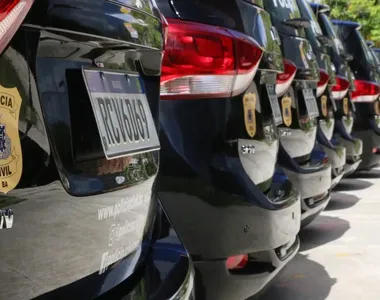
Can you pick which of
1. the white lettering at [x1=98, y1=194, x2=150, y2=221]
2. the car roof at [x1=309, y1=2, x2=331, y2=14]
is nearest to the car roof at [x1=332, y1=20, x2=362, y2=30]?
the car roof at [x1=309, y1=2, x2=331, y2=14]

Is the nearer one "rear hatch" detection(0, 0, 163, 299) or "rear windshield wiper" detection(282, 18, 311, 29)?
"rear hatch" detection(0, 0, 163, 299)

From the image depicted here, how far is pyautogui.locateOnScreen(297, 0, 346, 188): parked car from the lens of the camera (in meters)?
6.15

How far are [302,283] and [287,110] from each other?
3.65 feet

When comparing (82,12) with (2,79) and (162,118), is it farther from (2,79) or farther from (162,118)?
(162,118)

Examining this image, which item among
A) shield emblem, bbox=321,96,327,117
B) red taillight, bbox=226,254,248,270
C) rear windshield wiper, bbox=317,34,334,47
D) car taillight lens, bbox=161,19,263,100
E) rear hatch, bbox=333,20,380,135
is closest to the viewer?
car taillight lens, bbox=161,19,263,100

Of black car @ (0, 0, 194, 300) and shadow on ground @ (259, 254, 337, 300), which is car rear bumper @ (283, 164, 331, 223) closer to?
shadow on ground @ (259, 254, 337, 300)

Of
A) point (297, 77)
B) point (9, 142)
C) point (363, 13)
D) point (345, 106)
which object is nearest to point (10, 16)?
point (9, 142)

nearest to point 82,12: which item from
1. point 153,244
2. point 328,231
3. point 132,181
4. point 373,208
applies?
point 132,181

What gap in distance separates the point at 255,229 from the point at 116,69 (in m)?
1.27

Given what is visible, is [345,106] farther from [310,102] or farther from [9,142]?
[9,142]

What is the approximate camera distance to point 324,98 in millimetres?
6453

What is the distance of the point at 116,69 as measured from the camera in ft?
6.89

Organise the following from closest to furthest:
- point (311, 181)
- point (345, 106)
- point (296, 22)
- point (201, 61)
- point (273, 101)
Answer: point (201, 61) < point (273, 101) < point (311, 181) < point (296, 22) < point (345, 106)

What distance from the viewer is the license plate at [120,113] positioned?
194cm
